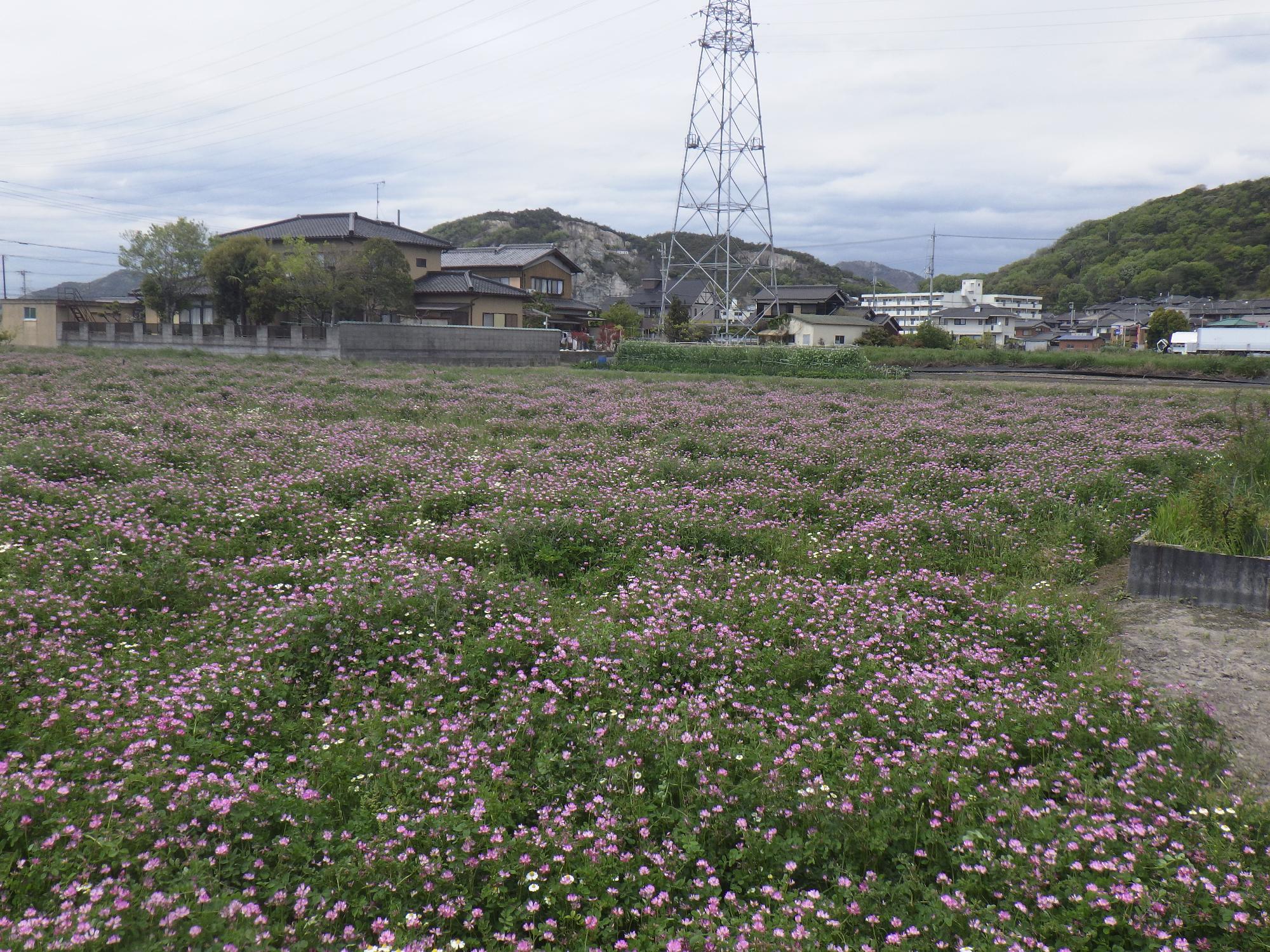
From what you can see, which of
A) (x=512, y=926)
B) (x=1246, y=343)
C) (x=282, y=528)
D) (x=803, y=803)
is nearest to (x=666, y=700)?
(x=803, y=803)

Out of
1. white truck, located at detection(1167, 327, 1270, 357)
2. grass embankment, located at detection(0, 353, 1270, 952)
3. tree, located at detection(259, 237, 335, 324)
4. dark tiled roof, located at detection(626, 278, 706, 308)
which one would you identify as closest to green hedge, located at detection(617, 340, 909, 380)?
tree, located at detection(259, 237, 335, 324)

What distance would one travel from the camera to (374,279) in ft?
165

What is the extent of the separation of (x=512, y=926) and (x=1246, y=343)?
7533 cm

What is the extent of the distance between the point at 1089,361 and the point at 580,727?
4406cm

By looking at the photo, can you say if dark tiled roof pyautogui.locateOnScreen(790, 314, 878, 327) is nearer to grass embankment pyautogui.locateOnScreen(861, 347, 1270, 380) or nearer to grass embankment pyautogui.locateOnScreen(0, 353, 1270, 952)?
grass embankment pyautogui.locateOnScreen(861, 347, 1270, 380)

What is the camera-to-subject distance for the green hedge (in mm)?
37656

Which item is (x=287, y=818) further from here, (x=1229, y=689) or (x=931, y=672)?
(x=1229, y=689)

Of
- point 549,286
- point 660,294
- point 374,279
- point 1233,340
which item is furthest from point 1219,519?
point 660,294

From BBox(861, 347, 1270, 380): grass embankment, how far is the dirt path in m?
35.0

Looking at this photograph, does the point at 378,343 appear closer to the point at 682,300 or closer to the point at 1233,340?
the point at 682,300

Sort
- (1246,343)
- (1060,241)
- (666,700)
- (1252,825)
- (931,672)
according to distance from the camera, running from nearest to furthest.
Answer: (1252,825) → (666,700) → (931,672) → (1246,343) → (1060,241)

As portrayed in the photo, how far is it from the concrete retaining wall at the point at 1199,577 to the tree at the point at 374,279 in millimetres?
48515

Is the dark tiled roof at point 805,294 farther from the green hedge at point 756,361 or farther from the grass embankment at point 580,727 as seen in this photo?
the grass embankment at point 580,727

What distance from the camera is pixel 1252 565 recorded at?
6773 mm
